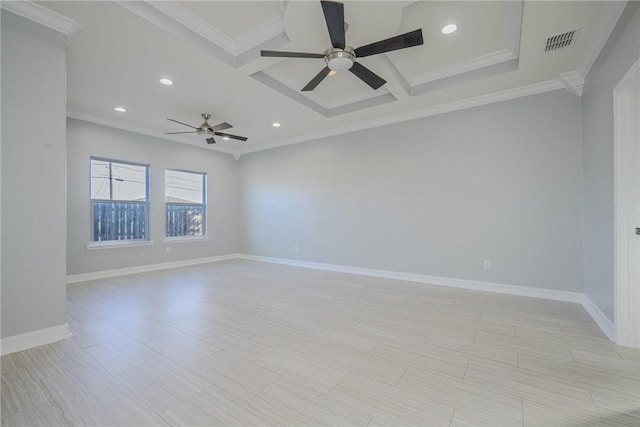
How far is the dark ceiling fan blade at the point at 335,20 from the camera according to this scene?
1828mm

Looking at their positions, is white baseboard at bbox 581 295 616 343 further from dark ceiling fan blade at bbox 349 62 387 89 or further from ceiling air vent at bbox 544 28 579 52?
dark ceiling fan blade at bbox 349 62 387 89

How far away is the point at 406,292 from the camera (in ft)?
12.1

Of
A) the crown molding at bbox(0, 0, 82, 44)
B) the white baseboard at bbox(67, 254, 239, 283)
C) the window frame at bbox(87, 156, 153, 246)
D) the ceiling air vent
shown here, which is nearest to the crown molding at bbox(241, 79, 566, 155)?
the ceiling air vent

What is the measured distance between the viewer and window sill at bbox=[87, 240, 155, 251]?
4492 millimetres

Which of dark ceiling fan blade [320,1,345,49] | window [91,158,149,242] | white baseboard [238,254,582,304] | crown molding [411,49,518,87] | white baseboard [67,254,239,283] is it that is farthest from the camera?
window [91,158,149,242]

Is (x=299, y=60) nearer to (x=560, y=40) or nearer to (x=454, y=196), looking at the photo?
(x=560, y=40)

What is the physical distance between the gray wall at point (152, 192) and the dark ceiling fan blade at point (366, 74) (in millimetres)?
4598

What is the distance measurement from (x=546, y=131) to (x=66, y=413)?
5211 mm

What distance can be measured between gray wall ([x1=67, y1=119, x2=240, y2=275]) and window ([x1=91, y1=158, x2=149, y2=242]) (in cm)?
17

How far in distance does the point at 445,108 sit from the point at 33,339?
5397 mm

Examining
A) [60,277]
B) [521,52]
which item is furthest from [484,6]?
[60,277]

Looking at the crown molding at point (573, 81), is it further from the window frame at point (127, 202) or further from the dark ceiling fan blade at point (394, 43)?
the window frame at point (127, 202)

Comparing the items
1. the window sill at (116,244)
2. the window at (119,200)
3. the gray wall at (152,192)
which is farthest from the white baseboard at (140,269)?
the window at (119,200)

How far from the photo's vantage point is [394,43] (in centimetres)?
222
